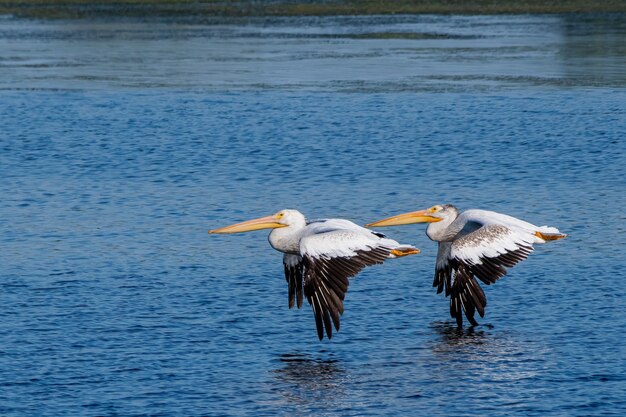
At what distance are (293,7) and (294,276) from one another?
47.9 metres

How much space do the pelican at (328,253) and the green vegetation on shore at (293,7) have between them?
1708 inches

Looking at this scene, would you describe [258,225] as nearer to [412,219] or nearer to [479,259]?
[412,219]

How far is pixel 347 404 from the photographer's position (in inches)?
434

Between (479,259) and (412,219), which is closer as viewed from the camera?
(479,259)

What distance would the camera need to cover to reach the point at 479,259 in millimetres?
13055

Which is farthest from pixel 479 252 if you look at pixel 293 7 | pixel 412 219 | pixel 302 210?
pixel 293 7

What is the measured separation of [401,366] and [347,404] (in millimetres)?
1081

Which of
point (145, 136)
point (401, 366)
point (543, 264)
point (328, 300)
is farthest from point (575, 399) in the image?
point (145, 136)

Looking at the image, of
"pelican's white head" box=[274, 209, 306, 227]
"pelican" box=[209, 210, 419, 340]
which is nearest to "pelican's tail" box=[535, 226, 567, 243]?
"pelican" box=[209, 210, 419, 340]

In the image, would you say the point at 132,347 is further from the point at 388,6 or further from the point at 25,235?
the point at 388,6

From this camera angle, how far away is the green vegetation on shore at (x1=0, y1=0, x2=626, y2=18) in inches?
2264

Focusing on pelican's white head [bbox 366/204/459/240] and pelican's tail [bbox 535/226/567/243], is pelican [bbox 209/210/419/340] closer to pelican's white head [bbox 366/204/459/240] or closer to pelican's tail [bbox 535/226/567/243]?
pelican's white head [bbox 366/204/459/240]

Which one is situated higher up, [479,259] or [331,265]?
[331,265]

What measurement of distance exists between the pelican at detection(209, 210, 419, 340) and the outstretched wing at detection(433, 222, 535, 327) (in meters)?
0.50
